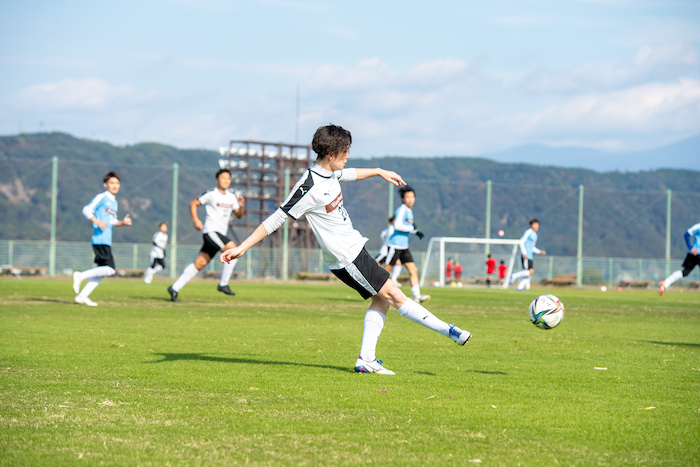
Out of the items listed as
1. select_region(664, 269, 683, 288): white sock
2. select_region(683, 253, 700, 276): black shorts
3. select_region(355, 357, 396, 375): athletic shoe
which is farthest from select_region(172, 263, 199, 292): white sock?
select_region(664, 269, 683, 288): white sock

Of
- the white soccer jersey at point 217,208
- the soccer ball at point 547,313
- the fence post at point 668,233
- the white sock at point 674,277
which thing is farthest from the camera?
the fence post at point 668,233

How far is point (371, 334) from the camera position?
21.0ft

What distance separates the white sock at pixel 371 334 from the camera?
6309mm

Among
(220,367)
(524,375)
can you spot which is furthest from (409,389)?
(220,367)

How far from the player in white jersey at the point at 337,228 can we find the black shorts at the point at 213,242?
810cm

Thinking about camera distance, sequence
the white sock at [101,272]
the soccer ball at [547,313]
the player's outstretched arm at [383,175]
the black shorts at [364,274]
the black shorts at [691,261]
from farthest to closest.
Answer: the black shorts at [691,261]
the white sock at [101,272]
the soccer ball at [547,313]
the player's outstretched arm at [383,175]
the black shorts at [364,274]

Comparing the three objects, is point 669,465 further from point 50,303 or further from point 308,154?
point 308,154

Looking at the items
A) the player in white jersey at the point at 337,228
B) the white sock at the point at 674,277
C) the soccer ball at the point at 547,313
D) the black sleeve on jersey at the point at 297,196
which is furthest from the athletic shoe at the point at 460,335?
the white sock at the point at 674,277

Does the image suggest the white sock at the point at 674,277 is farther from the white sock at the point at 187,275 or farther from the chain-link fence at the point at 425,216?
the chain-link fence at the point at 425,216

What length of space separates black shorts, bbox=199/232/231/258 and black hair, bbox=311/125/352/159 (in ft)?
27.3

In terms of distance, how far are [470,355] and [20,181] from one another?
121 ft

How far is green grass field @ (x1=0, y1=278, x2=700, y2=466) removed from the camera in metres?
3.74

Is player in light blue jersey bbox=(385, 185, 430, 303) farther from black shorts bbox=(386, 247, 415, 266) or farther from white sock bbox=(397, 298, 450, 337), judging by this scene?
white sock bbox=(397, 298, 450, 337)

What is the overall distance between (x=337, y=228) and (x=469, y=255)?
108 feet
